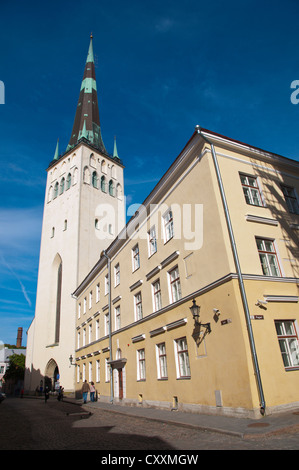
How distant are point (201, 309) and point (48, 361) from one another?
98.3 feet

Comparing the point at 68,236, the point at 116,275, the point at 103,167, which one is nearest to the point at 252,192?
the point at 116,275

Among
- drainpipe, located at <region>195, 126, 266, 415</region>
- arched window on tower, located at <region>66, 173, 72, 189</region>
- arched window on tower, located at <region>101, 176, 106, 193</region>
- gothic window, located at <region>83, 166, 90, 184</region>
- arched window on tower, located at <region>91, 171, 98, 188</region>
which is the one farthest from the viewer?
arched window on tower, located at <region>101, 176, 106, 193</region>

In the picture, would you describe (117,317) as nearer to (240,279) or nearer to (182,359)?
(182,359)

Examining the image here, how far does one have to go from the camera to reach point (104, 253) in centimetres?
2325

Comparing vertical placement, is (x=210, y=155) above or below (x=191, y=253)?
above

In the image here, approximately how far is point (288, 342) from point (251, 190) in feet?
20.0

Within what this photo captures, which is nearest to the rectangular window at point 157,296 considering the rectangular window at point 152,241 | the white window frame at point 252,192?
the rectangular window at point 152,241

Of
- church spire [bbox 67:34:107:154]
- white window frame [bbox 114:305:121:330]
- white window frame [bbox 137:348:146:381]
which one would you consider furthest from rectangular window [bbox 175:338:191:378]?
church spire [bbox 67:34:107:154]

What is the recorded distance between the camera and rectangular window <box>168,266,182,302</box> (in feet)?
43.8

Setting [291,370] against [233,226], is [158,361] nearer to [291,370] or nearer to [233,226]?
[291,370]

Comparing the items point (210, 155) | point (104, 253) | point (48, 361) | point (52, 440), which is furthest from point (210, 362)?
point (48, 361)

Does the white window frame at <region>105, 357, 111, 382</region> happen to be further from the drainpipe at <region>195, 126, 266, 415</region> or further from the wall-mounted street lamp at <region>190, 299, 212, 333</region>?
the drainpipe at <region>195, 126, 266, 415</region>

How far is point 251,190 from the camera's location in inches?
505

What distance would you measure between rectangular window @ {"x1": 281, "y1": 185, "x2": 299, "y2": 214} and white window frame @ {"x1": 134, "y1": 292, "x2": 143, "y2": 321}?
29.8 ft
